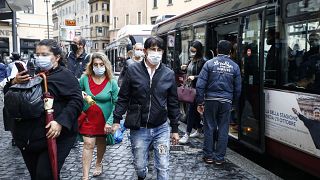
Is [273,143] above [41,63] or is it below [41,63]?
below

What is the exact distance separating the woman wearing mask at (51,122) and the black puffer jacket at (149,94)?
2.33ft

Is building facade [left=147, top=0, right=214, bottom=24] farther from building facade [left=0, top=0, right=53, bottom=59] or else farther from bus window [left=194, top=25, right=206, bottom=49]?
bus window [left=194, top=25, right=206, bottom=49]

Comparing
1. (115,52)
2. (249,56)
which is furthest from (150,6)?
(249,56)

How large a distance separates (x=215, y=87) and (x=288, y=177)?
1696mm

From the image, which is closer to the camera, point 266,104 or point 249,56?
point 266,104

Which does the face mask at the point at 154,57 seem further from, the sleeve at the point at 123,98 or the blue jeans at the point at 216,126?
the blue jeans at the point at 216,126

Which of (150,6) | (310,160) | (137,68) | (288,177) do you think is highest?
(150,6)

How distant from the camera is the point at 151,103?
435cm

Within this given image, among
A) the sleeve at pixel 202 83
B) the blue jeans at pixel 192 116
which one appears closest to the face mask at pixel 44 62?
the sleeve at pixel 202 83

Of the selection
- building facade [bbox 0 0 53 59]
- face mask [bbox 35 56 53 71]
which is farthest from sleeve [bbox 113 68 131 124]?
building facade [bbox 0 0 53 59]

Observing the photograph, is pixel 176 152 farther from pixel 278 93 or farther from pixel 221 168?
pixel 278 93

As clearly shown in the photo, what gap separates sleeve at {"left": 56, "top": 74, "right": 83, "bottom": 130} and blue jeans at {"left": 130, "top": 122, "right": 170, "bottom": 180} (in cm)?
84

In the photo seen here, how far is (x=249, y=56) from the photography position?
6.98 meters

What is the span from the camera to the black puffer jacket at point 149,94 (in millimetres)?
4348
